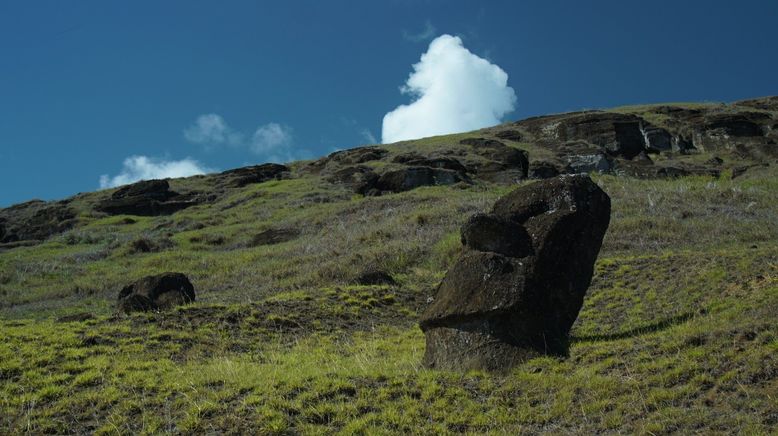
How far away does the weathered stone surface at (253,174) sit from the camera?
73.3m

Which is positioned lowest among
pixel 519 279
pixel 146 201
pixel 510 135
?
pixel 519 279

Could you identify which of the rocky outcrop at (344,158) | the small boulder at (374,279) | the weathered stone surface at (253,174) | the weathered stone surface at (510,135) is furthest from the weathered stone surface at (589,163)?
the small boulder at (374,279)

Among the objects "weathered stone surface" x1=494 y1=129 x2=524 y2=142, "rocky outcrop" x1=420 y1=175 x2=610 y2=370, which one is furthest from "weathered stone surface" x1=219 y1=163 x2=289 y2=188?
"rocky outcrop" x1=420 y1=175 x2=610 y2=370

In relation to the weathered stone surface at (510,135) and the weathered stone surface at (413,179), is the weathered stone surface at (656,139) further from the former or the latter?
the weathered stone surface at (413,179)

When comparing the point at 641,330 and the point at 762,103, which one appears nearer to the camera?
the point at 641,330

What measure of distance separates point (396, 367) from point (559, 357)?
8.58ft

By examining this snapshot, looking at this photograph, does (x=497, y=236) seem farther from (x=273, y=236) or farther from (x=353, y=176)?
(x=353, y=176)

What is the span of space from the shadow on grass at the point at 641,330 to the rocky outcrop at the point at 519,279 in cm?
55

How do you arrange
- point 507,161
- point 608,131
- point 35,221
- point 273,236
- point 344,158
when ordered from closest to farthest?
point 273,236, point 507,161, point 35,221, point 608,131, point 344,158

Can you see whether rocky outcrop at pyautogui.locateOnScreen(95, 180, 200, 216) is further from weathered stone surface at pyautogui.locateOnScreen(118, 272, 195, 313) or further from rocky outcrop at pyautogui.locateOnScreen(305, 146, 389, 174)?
weathered stone surface at pyautogui.locateOnScreen(118, 272, 195, 313)

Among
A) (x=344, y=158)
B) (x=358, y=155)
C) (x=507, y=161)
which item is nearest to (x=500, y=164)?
(x=507, y=161)

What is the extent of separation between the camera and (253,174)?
250 feet

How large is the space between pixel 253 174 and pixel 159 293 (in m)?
58.8

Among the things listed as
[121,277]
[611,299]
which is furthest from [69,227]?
[611,299]
